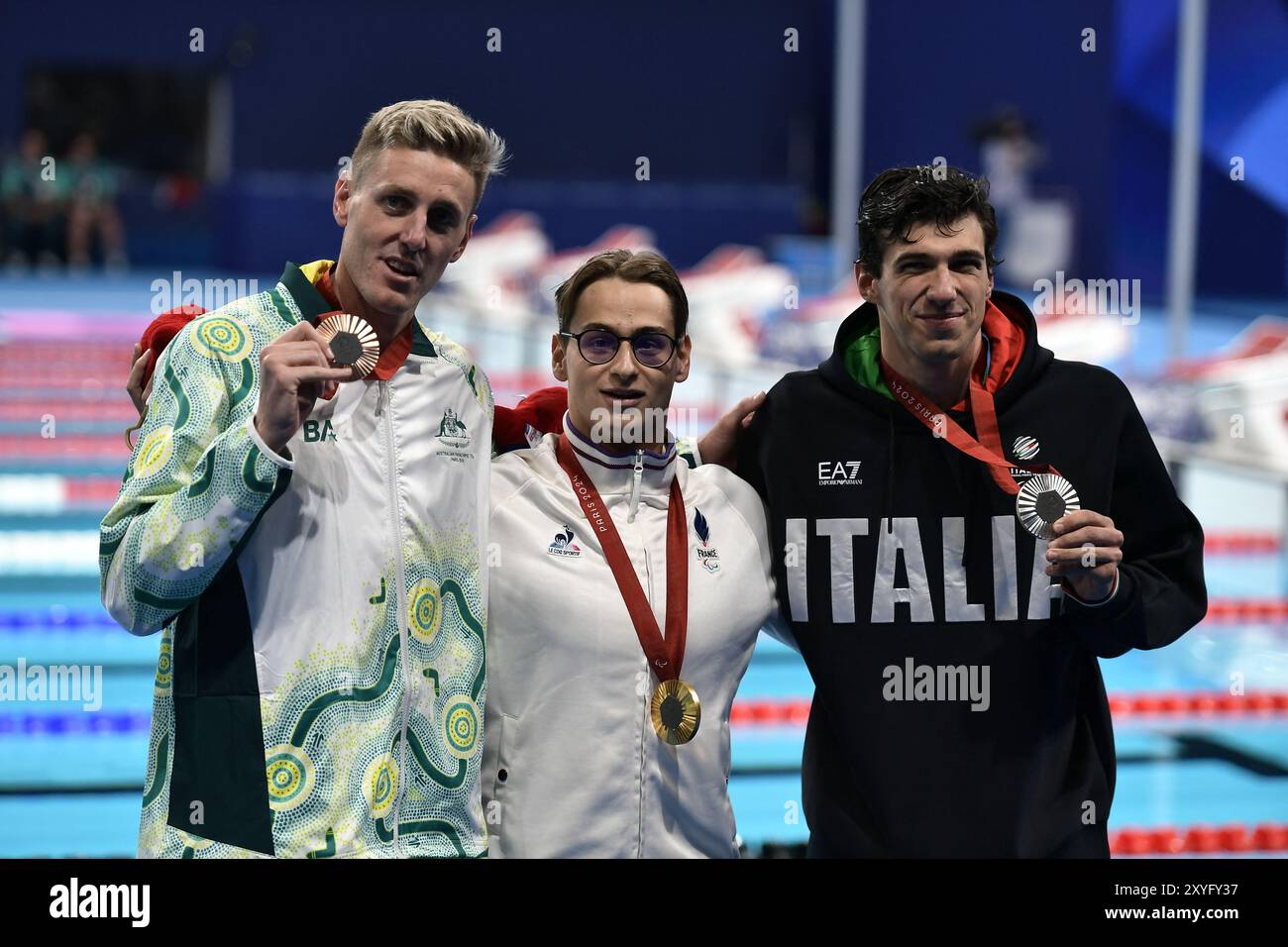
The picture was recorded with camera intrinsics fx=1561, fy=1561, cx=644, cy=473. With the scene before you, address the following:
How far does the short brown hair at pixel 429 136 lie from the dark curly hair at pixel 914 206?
58 centimetres

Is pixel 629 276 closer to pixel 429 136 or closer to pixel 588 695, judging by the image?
pixel 429 136

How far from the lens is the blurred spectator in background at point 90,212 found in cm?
2198

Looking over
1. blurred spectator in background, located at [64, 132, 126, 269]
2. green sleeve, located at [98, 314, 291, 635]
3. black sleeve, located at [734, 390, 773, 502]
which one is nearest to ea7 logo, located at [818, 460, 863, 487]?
black sleeve, located at [734, 390, 773, 502]

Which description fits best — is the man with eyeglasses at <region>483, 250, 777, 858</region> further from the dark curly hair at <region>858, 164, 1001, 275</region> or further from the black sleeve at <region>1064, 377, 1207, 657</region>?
the black sleeve at <region>1064, 377, 1207, 657</region>

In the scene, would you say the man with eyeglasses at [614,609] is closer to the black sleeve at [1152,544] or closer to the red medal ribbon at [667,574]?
the red medal ribbon at [667,574]

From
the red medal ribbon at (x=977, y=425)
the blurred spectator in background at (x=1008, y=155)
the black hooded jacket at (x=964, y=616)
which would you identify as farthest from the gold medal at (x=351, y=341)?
the blurred spectator in background at (x=1008, y=155)

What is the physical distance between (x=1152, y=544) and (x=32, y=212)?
72.6 ft

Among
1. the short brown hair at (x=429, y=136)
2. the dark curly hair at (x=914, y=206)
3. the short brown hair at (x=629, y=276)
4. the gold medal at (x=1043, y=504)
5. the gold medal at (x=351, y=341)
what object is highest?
the short brown hair at (x=429, y=136)

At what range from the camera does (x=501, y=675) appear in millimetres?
2268

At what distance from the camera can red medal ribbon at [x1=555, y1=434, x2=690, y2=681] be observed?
2.26 m

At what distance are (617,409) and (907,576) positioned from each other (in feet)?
1.72

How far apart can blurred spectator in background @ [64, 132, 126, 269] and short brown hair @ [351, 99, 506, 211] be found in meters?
21.2

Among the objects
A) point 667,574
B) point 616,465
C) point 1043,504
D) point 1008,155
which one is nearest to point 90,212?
point 1008,155

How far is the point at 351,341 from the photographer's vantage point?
2.04 meters
